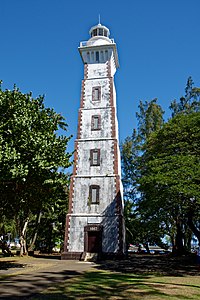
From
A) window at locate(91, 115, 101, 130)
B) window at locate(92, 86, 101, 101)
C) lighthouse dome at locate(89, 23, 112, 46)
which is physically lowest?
window at locate(91, 115, 101, 130)

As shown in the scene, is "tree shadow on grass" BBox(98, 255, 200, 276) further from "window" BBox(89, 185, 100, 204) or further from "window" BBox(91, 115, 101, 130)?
"window" BBox(91, 115, 101, 130)

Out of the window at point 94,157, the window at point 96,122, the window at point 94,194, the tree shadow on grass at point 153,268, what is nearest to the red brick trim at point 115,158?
the window at point 94,157

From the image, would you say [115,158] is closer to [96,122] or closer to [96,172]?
[96,172]

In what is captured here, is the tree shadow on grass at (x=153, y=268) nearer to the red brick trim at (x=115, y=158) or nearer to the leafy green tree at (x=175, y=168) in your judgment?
the leafy green tree at (x=175, y=168)

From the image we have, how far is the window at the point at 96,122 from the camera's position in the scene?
93.5 feet

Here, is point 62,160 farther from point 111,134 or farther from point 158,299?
point 111,134

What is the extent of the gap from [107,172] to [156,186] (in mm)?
7588

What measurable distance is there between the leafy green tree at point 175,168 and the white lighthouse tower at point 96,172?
417 cm

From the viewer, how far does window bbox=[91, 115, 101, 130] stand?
93.5ft

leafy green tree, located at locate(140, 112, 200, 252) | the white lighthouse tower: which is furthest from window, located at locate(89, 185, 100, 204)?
leafy green tree, located at locate(140, 112, 200, 252)

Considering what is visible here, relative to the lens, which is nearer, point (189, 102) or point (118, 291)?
point (118, 291)

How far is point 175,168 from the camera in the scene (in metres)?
18.6

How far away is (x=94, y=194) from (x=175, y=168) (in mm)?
9594

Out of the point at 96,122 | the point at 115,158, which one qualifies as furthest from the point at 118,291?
the point at 96,122
